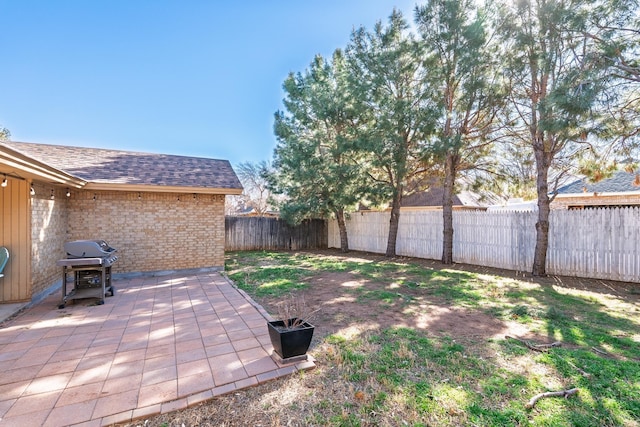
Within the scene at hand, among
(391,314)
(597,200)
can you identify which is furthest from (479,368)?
(597,200)

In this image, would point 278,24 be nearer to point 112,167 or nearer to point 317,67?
point 317,67

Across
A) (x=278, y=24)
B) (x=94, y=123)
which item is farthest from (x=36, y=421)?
(x=94, y=123)

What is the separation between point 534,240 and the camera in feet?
25.9

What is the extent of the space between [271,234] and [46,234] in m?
9.28

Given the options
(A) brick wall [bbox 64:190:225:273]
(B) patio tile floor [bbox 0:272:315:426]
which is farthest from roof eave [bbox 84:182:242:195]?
(B) patio tile floor [bbox 0:272:315:426]

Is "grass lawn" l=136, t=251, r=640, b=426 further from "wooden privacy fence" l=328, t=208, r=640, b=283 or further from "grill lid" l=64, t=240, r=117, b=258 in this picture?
"grill lid" l=64, t=240, r=117, b=258

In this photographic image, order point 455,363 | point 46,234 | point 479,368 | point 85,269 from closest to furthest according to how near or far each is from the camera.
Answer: point 479,368 < point 455,363 < point 85,269 < point 46,234

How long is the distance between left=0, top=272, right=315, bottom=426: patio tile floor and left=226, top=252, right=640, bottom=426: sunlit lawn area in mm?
548

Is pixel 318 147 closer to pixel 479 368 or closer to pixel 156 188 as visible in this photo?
pixel 156 188

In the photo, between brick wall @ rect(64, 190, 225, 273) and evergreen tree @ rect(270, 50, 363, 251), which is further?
evergreen tree @ rect(270, 50, 363, 251)

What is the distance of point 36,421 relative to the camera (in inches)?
85.4

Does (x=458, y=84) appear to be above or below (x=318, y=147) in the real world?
above

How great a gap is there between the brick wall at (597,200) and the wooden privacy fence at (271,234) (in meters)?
10.7

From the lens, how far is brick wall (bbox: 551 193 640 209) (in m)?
10.3
